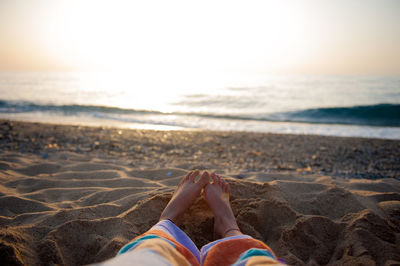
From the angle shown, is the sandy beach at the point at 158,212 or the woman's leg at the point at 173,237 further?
the sandy beach at the point at 158,212

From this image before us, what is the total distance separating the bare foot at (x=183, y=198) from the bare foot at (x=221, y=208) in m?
0.07

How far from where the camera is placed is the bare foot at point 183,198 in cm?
168

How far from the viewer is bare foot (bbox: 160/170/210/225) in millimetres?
1676

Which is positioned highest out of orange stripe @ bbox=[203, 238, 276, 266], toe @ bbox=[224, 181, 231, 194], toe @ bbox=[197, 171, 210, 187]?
toe @ bbox=[197, 171, 210, 187]

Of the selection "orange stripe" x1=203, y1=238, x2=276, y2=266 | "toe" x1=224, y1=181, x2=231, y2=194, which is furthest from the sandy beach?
"orange stripe" x1=203, y1=238, x2=276, y2=266

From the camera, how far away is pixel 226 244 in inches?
47.4

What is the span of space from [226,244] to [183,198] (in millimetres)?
676

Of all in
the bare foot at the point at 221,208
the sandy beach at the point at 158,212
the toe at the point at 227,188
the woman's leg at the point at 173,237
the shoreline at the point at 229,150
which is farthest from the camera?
the shoreline at the point at 229,150

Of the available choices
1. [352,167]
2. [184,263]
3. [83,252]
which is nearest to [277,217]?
[184,263]

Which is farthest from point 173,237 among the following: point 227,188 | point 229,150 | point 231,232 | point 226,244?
point 229,150

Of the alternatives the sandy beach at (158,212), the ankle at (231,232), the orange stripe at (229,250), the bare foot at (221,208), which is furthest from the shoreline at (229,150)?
the orange stripe at (229,250)

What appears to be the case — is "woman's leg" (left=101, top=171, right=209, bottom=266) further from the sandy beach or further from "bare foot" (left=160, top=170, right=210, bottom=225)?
the sandy beach

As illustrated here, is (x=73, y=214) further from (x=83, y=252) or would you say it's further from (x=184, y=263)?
(x=184, y=263)

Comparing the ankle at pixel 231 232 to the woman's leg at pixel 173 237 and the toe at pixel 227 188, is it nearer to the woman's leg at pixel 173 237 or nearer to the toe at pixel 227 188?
the woman's leg at pixel 173 237
